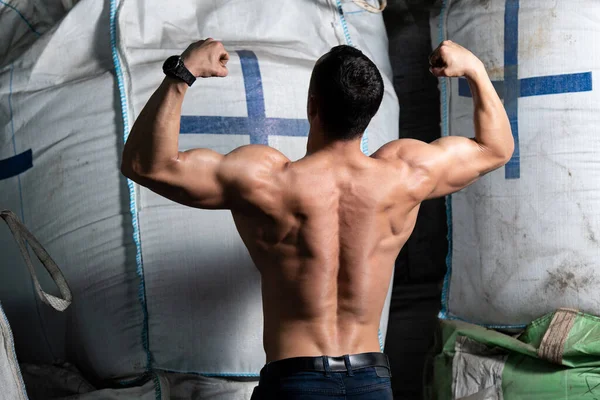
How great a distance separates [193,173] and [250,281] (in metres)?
0.46

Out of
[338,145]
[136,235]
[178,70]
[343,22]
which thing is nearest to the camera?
[178,70]

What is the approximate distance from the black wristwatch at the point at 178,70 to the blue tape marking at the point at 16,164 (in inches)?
23.9

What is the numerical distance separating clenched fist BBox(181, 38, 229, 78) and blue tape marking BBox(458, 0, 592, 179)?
779 millimetres

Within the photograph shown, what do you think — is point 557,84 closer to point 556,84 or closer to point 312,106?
point 556,84

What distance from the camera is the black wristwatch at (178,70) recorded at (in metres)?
1.32

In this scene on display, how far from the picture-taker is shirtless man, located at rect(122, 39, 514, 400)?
4.46ft

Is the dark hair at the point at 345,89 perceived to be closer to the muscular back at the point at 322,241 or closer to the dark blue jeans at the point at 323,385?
the muscular back at the point at 322,241

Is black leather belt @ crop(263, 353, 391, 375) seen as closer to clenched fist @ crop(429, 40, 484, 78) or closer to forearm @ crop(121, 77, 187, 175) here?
forearm @ crop(121, 77, 187, 175)

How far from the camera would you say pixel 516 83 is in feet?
6.32

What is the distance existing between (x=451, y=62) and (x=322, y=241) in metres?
0.34

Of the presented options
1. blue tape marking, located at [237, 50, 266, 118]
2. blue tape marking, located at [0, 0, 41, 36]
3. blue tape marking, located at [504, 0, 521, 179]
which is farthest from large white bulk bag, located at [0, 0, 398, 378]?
blue tape marking, located at [504, 0, 521, 179]

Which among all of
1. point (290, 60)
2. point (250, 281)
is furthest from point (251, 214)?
point (290, 60)

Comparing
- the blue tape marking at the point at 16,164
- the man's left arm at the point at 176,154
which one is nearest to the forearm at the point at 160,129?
the man's left arm at the point at 176,154

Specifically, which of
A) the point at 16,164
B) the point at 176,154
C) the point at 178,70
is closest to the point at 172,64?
the point at 178,70
